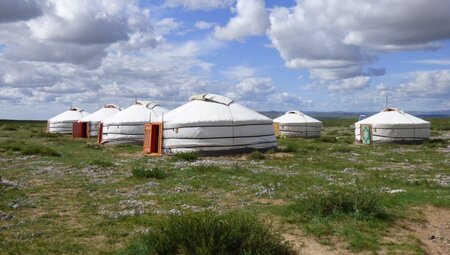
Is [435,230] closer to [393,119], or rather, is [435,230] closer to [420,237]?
[420,237]

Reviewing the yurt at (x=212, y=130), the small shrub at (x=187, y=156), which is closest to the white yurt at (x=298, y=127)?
the yurt at (x=212, y=130)

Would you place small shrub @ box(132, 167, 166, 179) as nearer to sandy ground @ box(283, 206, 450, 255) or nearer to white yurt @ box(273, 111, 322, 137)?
sandy ground @ box(283, 206, 450, 255)

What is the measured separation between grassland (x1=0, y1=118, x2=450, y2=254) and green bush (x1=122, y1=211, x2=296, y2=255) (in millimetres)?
534

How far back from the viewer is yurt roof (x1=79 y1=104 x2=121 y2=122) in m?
42.7

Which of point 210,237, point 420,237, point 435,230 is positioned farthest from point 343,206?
point 210,237

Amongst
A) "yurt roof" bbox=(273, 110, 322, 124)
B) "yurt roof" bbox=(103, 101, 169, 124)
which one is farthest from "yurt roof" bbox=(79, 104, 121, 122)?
"yurt roof" bbox=(273, 110, 322, 124)

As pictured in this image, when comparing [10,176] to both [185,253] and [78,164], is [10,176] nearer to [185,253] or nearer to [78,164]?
[78,164]

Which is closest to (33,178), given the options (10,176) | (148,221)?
(10,176)

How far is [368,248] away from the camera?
7.34 metres

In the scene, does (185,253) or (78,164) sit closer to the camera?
(185,253)

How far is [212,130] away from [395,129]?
49.2ft

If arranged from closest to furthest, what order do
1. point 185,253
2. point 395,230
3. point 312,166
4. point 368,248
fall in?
point 185,253, point 368,248, point 395,230, point 312,166

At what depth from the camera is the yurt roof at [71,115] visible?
5000 cm

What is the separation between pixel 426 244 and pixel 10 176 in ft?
42.8
